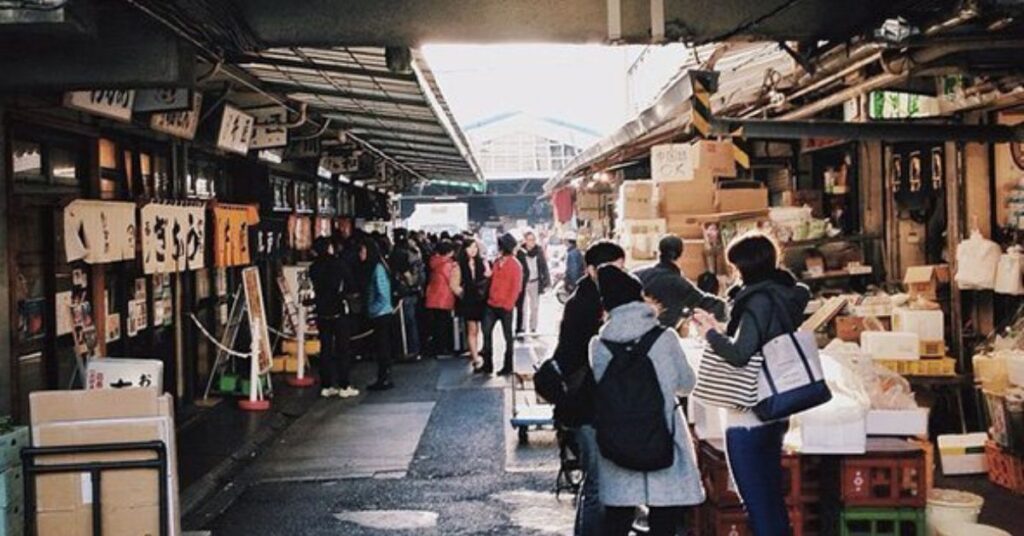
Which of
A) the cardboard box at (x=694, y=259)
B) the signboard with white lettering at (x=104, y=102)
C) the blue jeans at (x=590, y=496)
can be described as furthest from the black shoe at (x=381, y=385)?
the blue jeans at (x=590, y=496)

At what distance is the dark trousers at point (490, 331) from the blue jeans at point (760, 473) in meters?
10.3

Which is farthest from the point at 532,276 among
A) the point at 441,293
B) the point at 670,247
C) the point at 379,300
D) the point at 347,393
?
the point at 670,247

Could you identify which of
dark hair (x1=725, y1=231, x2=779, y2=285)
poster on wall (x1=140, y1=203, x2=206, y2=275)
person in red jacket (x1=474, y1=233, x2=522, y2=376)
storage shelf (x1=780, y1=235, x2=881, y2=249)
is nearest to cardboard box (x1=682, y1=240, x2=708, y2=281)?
storage shelf (x1=780, y1=235, x2=881, y2=249)

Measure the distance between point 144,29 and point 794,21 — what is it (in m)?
5.06

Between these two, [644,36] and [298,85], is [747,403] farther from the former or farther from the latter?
[298,85]

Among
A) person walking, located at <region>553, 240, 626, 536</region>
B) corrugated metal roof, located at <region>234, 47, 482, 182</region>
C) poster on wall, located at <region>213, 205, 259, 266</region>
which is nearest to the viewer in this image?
person walking, located at <region>553, 240, 626, 536</region>

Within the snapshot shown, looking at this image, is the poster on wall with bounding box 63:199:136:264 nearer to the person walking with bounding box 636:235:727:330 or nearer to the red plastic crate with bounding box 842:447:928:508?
the person walking with bounding box 636:235:727:330

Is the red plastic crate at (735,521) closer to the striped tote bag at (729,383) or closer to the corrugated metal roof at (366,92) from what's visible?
the striped tote bag at (729,383)

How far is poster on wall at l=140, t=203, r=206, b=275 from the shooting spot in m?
10.8

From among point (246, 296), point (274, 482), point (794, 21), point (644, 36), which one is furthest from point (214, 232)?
point (794, 21)

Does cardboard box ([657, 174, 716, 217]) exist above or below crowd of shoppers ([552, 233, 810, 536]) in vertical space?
above

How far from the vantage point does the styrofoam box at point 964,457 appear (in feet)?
32.4

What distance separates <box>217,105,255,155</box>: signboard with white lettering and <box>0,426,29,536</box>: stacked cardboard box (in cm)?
634

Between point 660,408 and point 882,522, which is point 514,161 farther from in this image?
point 660,408
